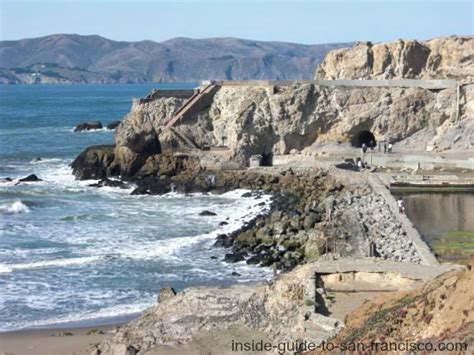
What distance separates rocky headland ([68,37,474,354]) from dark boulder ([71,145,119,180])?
58 mm

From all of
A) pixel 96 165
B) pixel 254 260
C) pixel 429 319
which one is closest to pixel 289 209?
pixel 254 260

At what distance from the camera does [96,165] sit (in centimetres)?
4012

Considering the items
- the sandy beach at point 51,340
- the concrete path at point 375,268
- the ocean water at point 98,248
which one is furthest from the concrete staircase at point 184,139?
the concrete path at point 375,268

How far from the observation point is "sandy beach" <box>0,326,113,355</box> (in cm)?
1570

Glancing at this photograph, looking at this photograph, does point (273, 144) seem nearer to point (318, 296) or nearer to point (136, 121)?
point (136, 121)

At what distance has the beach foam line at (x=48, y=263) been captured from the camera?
21953mm

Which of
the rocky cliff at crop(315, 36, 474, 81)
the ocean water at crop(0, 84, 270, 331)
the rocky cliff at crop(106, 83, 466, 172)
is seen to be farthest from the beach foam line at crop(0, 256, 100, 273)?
the rocky cliff at crop(315, 36, 474, 81)

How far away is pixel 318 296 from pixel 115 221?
16899 mm

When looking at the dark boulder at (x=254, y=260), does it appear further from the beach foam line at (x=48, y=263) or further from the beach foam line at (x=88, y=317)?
the beach foam line at (x=88, y=317)

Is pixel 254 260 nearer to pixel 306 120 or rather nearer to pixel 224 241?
pixel 224 241

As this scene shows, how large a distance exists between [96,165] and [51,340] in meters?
24.2

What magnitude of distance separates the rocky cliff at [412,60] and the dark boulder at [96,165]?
14.0 metres

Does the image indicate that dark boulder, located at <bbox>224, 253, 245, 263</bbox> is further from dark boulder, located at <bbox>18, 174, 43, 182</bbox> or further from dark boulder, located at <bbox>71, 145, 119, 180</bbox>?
dark boulder, located at <bbox>18, 174, 43, 182</bbox>

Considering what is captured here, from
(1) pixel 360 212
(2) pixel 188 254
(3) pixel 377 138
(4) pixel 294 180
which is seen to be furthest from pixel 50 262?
Answer: (3) pixel 377 138
